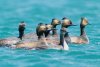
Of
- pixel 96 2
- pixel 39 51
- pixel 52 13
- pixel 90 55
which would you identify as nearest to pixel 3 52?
pixel 39 51

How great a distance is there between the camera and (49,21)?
156ft

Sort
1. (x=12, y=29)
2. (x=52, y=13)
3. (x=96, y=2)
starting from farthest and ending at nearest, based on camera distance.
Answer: (x=96, y=2)
(x=52, y=13)
(x=12, y=29)

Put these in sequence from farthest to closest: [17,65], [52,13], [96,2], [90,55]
→ [96,2], [52,13], [90,55], [17,65]

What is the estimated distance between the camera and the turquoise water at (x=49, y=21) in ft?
97.2

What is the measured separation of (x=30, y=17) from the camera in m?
49.7

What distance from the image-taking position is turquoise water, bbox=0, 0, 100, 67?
97.2 ft

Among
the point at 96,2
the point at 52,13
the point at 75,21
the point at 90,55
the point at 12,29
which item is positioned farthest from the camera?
the point at 96,2

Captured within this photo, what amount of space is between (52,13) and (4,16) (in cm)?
370

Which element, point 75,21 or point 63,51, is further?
point 75,21

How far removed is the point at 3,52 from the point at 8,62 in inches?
90.7

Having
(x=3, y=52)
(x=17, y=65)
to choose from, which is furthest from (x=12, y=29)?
(x=17, y=65)

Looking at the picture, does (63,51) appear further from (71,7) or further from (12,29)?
(71,7)

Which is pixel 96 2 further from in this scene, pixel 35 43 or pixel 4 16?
pixel 35 43

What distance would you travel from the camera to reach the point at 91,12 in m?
52.6
